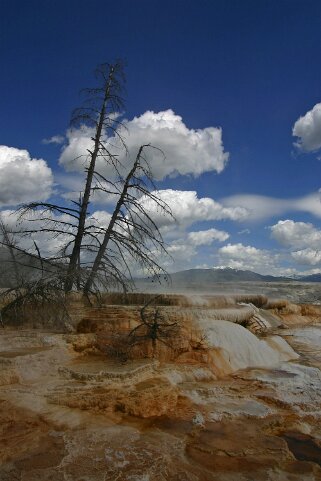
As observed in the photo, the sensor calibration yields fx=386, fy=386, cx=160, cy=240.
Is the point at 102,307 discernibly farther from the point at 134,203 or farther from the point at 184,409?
the point at 184,409

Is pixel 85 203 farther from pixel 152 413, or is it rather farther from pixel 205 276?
pixel 205 276

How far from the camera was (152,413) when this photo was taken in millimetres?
5113

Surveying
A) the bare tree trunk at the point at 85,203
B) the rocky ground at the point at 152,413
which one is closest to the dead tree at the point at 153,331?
the rocky ground at the point at 152,413

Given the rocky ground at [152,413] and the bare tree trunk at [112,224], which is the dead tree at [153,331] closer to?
the rocky ground at [152,413]

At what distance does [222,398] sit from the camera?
589 cm

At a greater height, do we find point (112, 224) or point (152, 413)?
point (112, 224)

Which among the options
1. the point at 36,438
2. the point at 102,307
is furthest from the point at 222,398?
the point at 102,307

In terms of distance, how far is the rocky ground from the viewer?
3.86 metres

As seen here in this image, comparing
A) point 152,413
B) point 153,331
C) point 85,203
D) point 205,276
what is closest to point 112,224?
point 85,203

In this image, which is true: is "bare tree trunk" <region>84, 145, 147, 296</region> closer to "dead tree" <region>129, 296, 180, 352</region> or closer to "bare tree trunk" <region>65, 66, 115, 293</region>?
"bare tree trunk" <region>65, 66, 115, 293</region>

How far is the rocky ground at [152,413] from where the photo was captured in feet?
12.7

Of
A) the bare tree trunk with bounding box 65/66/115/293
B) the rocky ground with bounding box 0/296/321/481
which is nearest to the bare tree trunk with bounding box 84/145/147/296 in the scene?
the bare tree trunk with bounding box 65/66/115/293

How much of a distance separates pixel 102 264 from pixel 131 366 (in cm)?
357

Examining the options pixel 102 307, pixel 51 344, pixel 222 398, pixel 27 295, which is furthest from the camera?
pixel 102 307
